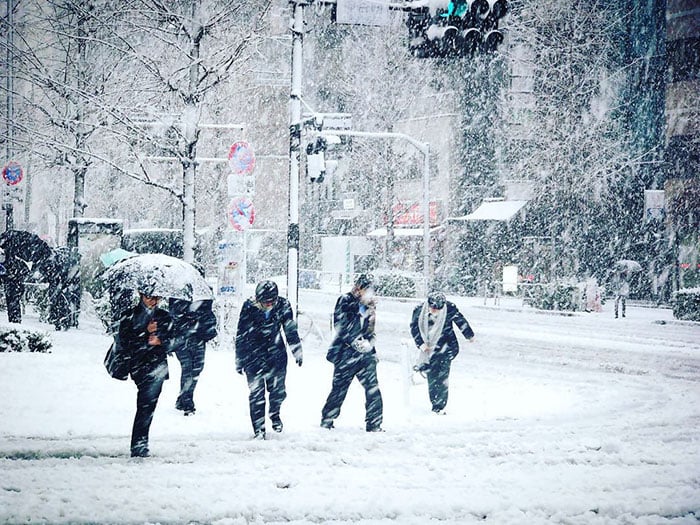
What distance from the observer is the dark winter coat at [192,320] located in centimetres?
919

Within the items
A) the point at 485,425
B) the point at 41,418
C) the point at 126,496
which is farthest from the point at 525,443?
the point at 41,418

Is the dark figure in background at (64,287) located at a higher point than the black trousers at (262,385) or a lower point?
higher

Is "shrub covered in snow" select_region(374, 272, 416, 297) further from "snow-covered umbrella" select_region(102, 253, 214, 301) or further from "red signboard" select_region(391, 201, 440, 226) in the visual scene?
"snow-covered umbrella" select_region(102, 253, 214, 301)

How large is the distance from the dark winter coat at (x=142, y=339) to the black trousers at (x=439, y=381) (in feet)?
13.0

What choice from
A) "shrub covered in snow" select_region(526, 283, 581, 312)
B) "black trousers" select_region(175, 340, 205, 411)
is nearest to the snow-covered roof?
"shrub covered in snow" select_region(526, 283, 581, 312)

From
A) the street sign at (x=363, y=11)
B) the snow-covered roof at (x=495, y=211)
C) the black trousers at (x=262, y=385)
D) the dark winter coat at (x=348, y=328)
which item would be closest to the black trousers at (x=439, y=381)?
the dark winter coat at (x=348, y=328)

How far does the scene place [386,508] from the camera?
5.68 metres

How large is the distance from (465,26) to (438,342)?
4087 millimetres

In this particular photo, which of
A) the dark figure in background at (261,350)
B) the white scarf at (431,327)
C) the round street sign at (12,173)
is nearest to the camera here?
the dark figure in background at (261,350)

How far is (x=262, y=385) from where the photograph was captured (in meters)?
8.13

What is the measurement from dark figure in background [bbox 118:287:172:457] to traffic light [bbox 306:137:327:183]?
7688 mm

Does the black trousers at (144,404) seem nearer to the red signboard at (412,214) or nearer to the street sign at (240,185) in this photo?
the street sign at (240,185)

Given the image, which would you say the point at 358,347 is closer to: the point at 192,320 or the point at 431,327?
the point at 431,327

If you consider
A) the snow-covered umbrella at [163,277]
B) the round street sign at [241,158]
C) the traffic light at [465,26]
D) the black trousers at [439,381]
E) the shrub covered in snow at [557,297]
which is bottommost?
the black trousers at [439,381]
